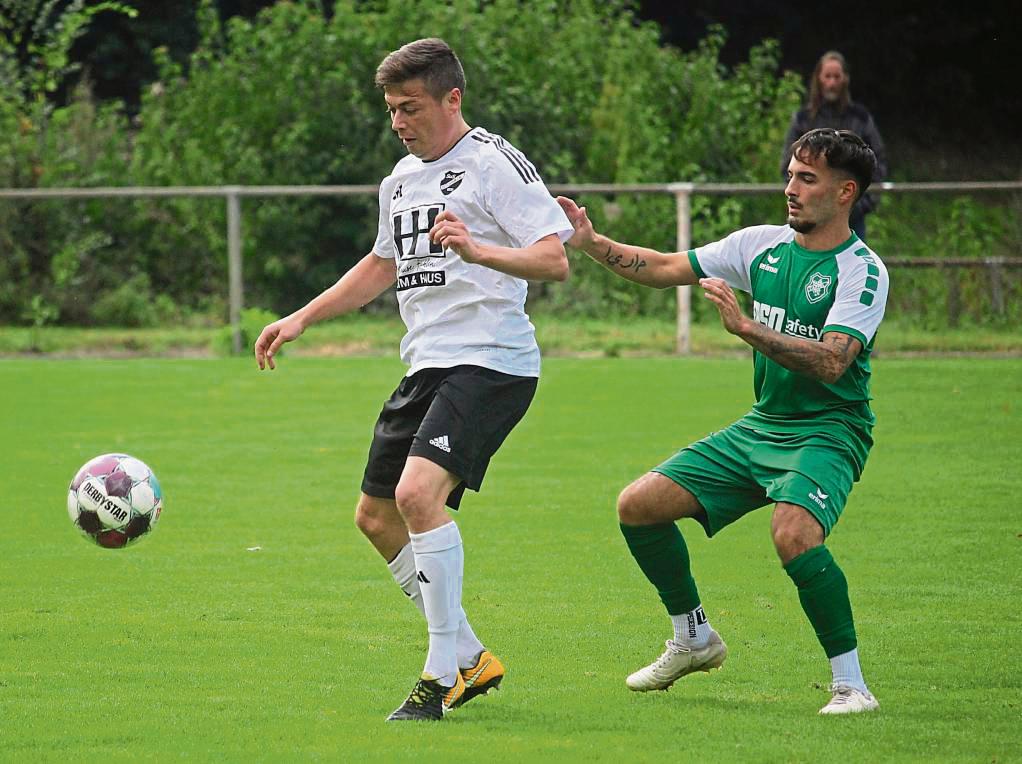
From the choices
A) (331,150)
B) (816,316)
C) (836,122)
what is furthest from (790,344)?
(331,150)

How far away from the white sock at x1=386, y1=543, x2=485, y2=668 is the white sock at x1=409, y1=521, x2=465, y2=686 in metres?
0.16

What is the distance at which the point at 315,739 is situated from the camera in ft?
15.1

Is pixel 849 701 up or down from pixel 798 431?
down

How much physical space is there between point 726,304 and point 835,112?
8658 mm

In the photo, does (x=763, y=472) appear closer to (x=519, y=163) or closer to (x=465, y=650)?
(x=465, y=650)

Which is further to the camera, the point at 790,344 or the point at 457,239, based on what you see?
the point at 790,344

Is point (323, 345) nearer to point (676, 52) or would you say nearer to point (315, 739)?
point (676, 52)

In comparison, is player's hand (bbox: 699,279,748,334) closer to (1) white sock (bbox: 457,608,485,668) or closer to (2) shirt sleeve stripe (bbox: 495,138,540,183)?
(2) shirt sleeve stripe (bbox: 495,138,540,183)

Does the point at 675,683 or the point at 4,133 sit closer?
the point at 675,683

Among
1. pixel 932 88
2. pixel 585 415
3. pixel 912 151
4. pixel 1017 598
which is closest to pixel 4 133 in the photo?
pixel 585 415

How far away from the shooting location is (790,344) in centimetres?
487

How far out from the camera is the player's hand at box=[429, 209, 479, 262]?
4.75 m

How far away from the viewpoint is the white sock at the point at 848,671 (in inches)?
195

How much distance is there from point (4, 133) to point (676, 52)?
858 centimetres
